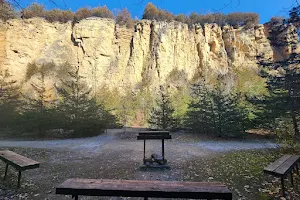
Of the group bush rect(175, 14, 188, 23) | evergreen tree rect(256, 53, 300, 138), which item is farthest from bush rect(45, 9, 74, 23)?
evergreen tree rect(256, 53, 300, 138)

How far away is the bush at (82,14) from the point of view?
31.8 metres

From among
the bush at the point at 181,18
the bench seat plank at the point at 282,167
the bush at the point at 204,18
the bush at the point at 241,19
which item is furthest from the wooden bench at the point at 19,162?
the bush at the point at 241,19

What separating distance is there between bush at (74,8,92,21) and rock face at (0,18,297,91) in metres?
1.67

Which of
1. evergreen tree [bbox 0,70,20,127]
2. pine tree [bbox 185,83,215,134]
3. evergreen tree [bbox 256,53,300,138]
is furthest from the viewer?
evergreen tree [bbox 0,70,20,127]

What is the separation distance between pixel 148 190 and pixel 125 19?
3459 cm

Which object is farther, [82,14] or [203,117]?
[82,14]

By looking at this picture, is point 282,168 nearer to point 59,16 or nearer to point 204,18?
point 59,16

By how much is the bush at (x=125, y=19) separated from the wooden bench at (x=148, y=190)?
33.2 m

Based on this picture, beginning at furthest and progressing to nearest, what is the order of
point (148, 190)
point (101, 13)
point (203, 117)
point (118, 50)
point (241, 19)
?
point (241, 19), point (101, 13), point (118, 50), point (203, 117), point (148, 190)

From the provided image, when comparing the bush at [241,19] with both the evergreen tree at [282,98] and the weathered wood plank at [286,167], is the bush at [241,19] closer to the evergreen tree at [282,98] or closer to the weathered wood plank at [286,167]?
the evergreen tree at [282,98]

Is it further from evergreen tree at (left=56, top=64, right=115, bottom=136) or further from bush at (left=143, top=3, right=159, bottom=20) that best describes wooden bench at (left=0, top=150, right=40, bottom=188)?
bush at (left=143, top=3, right=159, bottom=20)

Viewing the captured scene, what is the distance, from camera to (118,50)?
104ft

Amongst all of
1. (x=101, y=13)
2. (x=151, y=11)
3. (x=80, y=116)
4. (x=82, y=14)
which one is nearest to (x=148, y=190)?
(x=80, y=116)

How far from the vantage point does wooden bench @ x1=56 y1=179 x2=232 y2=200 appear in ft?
7.59
